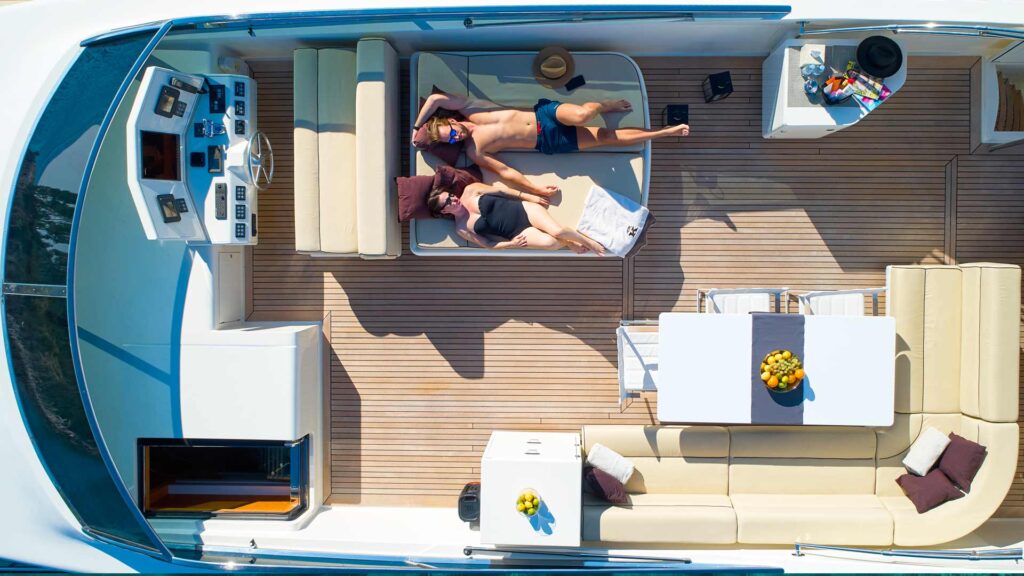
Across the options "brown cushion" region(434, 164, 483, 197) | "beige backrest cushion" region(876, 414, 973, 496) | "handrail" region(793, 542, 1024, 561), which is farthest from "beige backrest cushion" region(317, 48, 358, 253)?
"beige backrest cushion" region(876, 414, 973, 496)

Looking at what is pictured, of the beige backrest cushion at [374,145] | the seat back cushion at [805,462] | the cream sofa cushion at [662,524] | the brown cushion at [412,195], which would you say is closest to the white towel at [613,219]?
the brown cushion at [412,195]

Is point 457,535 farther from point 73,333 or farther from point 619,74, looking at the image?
point 619,74

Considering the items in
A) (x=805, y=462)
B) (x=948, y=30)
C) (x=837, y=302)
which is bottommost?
(x=805, y=462)

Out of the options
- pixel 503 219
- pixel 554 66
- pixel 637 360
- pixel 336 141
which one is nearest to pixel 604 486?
pixel 637 360

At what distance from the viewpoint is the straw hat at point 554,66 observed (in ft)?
12.4

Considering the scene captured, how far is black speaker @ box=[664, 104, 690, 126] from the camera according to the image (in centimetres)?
408

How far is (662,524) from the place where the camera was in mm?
3660

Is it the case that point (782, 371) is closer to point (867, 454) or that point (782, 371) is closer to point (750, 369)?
point (750, 369)

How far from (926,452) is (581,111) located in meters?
2.84

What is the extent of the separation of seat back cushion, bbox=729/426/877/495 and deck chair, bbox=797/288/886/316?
0.71m

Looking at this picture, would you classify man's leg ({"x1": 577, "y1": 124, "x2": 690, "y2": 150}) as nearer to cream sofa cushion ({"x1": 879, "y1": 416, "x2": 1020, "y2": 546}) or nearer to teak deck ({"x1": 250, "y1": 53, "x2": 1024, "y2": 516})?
teak deck ({"x1": 250, "y1": 53, "x2": 1024, "y2": 516})

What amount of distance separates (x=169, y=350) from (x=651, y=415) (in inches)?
119

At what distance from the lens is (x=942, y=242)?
13.5 feet

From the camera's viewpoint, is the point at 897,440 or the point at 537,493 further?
the point at 897,440
